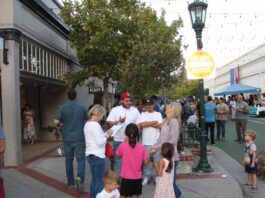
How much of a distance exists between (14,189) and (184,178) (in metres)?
3.50

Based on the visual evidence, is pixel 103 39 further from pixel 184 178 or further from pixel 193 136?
pixel 184 178

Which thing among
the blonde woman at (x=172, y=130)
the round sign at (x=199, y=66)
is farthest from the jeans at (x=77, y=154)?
the round sign at (x=199, y=66)

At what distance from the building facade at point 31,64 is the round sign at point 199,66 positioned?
4.38 meters

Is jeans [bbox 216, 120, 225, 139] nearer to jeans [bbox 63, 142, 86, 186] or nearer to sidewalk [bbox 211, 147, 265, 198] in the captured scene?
sidewalk [bbox 211, 147, 265, 198]

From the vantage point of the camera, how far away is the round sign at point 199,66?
9.74 m

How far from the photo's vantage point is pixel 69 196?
25.1ft

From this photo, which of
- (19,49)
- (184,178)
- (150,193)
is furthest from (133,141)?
(19,49)

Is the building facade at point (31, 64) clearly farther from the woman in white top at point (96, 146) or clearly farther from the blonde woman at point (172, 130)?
the blonde woman at point (172, 130)

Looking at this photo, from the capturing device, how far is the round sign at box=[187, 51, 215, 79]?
9.74m

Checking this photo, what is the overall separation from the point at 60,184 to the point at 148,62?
460 inches

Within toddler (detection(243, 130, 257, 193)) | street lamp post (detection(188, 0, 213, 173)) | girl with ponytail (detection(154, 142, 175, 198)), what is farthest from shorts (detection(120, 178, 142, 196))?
street lamp post (detection(188, 0, 213, 173))

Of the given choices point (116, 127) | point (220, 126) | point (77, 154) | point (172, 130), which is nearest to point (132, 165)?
point (172, 130)

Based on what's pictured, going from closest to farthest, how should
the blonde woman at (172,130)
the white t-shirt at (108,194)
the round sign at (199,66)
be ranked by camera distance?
the white t-shirt at (108,194) → the blonde woman at (172,130) → the round sign at (199,66)

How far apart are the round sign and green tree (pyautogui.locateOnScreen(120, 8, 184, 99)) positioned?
7861 mm
